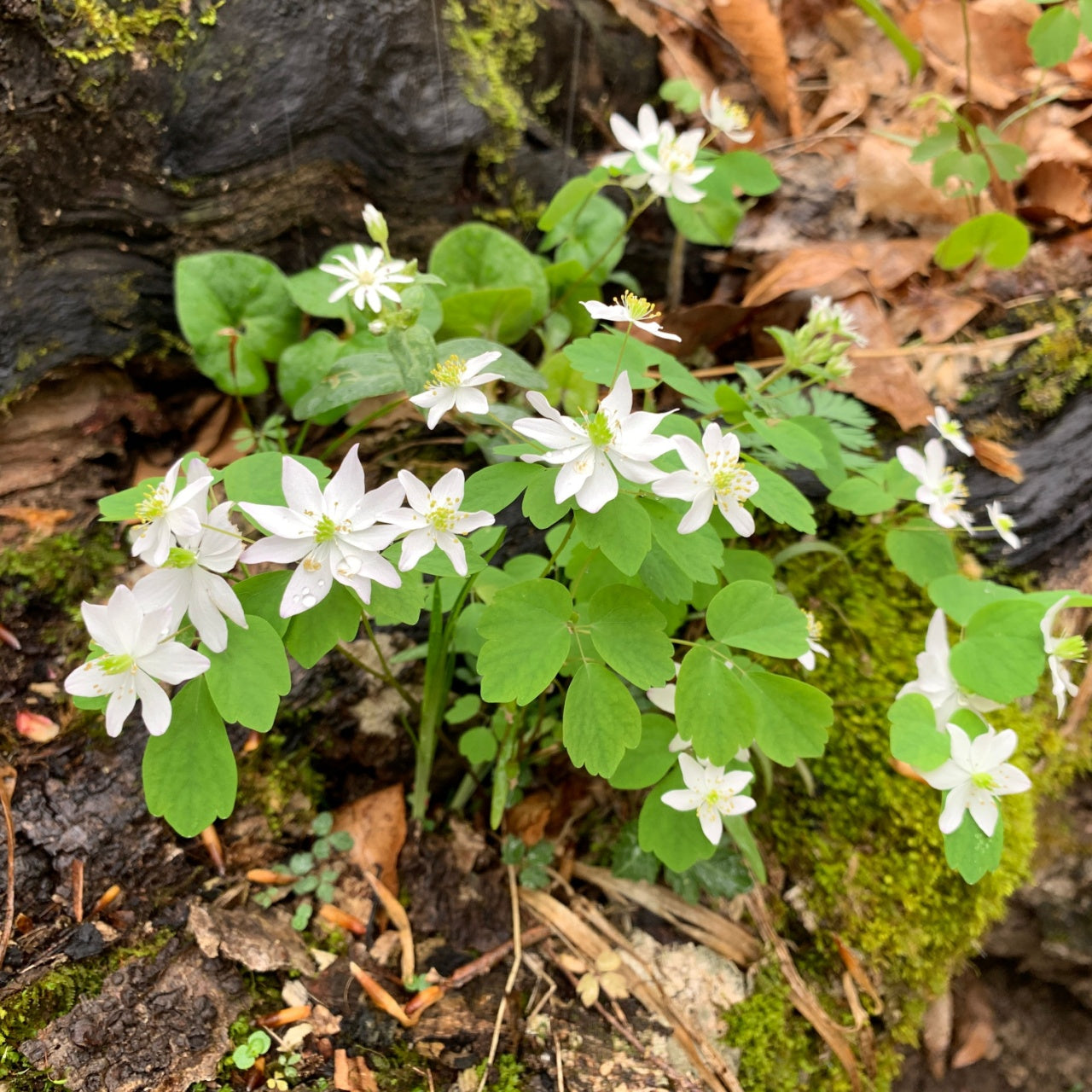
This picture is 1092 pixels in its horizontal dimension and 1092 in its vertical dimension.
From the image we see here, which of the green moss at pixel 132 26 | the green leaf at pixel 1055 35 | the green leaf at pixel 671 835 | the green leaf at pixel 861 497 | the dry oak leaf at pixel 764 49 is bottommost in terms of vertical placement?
the green leaf at pixel 671 835

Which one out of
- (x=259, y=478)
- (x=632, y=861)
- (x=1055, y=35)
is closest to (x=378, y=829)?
(x=632, y=861)

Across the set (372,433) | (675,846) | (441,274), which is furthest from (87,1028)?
(441,274)

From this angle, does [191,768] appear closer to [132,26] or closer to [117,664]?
[117,664]

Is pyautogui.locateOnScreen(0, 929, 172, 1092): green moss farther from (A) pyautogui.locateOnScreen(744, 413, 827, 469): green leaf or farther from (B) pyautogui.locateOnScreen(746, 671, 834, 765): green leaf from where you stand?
(A) pyautogui.locateOnScreen(744, 413, 827, 469): green leaf

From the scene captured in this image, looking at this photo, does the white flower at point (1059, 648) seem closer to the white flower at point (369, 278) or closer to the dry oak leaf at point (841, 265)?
the dry oak leaf at point (841, 265)

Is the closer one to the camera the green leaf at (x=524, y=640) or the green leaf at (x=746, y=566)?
the green leaf at (x=524, y=640)

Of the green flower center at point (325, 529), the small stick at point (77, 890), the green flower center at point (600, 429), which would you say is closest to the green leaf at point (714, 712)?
the green flower center at point (600, 429)

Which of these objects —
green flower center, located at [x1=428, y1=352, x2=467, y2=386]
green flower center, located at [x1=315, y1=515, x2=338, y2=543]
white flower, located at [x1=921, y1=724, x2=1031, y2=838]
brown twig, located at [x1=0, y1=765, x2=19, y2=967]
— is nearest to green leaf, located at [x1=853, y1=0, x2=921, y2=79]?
green flower center, located at [x1=428, y1=352, x2=467, y2=386]
